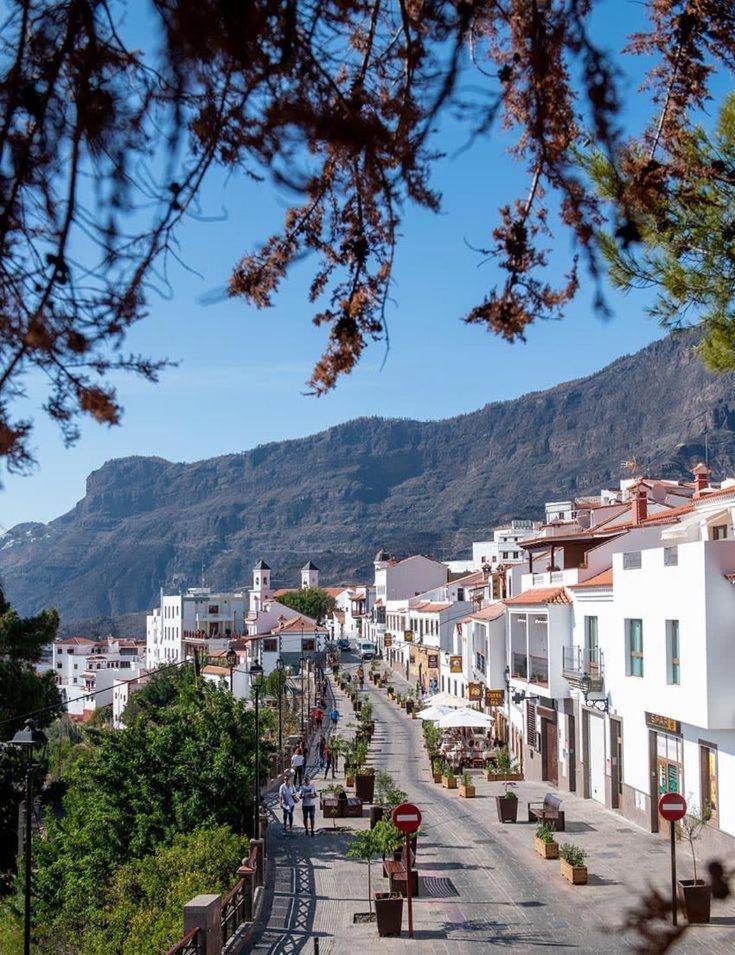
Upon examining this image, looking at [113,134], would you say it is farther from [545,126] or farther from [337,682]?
[337,682]

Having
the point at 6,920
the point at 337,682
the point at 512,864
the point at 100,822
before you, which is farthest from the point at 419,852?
the point at 337,682

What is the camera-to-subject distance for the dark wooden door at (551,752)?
3158 centimetres

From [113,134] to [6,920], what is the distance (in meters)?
20.2

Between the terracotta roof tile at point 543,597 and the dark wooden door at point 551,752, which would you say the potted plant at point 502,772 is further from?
the terracotta roof tile at point 543,597

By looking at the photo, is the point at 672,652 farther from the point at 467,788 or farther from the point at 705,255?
the point at 705,255

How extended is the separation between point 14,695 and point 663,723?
67.2 feet

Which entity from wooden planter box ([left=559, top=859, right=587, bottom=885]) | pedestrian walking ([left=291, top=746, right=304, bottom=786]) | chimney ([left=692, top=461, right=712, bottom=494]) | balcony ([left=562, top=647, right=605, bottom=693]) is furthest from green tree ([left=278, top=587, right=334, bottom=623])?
wooden planter box ([left=559, top=859, right=587, bottom=885])

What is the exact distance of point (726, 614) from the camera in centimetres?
1916

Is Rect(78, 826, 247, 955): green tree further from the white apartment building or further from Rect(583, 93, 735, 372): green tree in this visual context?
the white apartment building

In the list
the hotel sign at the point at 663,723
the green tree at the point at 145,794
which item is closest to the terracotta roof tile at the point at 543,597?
the hotel sign at the point at 663,723

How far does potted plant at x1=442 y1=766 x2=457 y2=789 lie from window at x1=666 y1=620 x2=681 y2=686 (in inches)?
454

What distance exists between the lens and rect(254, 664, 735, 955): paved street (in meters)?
14.7

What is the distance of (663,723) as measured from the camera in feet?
71.0

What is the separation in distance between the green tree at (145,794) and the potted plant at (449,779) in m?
8.40
